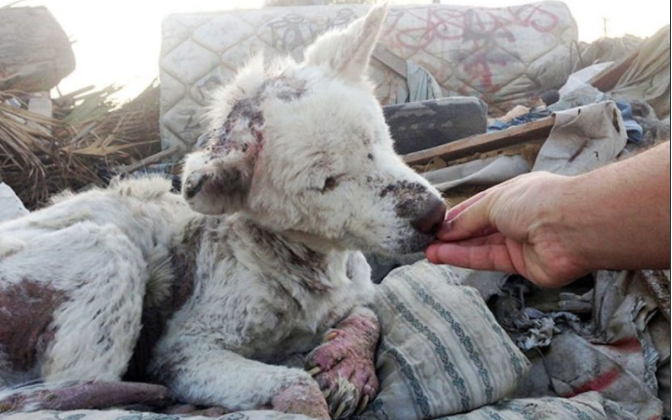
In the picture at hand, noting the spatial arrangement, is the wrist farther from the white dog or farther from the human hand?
the white dog

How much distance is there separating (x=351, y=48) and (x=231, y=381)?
139 cm

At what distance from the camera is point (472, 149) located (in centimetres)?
409

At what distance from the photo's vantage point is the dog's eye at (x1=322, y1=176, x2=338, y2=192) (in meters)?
2.25

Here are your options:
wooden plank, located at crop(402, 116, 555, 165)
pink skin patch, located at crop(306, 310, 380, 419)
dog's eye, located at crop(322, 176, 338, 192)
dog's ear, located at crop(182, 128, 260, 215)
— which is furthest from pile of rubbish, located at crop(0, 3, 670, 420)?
dog's ear, located at crop(182, 128, 260, 215)

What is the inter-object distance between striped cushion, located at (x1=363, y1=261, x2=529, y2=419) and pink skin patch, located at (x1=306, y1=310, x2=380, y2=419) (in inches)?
2.2

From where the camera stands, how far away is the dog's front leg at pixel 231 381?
2.05 metres

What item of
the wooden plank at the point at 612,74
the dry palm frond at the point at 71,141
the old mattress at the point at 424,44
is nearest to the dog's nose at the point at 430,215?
the dry palm frond at the point at 71,141

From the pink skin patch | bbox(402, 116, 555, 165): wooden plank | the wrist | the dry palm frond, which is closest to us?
the wrist

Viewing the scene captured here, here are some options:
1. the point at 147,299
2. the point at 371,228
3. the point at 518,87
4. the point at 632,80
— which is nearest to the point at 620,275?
the point at 371,228

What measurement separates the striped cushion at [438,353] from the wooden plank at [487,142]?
133 cm

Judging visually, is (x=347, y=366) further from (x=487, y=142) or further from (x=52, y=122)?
(x=52, y=122)

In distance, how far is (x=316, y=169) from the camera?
224 centimetres

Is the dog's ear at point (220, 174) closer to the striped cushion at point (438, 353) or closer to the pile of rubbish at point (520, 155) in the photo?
the striped cushion at point (438, 353)

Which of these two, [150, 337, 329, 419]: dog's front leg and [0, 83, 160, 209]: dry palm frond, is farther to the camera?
[0, 83, 160, 209]: dry palm frond
